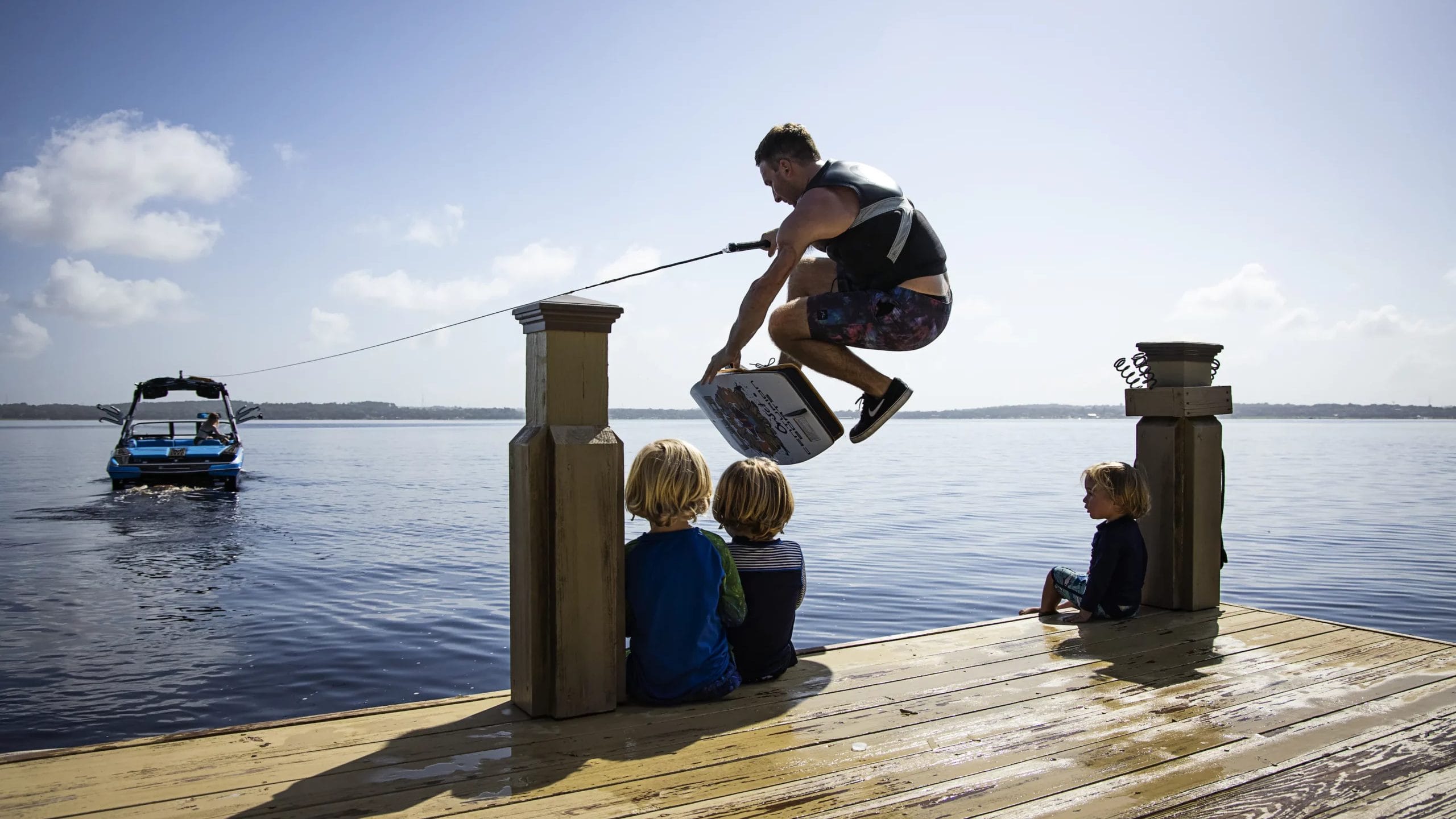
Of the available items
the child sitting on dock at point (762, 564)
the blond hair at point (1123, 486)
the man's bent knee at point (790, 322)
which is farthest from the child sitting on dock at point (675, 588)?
the blond hair at point (1123, 486)

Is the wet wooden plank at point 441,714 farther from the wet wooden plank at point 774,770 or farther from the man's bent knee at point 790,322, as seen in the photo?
the man's bent knee at point 790,322

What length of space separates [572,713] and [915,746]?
3.38 ft

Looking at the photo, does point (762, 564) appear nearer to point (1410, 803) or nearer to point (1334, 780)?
point (1334, 780)

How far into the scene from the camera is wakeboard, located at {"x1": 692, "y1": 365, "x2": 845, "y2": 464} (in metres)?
4.15

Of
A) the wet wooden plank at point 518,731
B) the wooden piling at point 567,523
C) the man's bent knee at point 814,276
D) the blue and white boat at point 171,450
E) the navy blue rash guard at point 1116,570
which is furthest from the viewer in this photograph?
the blue and white boat at point 171,450

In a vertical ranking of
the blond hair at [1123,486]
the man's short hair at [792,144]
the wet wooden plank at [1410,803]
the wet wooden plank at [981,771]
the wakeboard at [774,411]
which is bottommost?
the wet wooden plank at [1410,803]

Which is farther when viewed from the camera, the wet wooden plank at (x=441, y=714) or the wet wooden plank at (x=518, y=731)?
the wet wooden plank at (x=441, y=714)

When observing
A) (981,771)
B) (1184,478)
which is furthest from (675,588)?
(1184,478)

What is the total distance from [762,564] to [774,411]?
94 cm

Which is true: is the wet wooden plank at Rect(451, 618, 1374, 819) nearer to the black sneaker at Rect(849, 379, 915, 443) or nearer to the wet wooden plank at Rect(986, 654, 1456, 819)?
the wet wooden plank at Rect(986, 654, 1456, 819)

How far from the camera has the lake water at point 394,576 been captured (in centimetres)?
734

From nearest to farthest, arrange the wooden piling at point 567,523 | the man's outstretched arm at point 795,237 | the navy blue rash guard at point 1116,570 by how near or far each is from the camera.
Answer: the wooden piling at point 567,523
the man's outstretched arm at point 795,237
the navy blue rash guard at point 1116,570

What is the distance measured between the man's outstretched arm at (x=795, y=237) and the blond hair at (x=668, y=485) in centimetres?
80

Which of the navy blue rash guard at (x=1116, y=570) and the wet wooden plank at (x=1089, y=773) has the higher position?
the navy blue rash guard at (x=1116, y=570)
